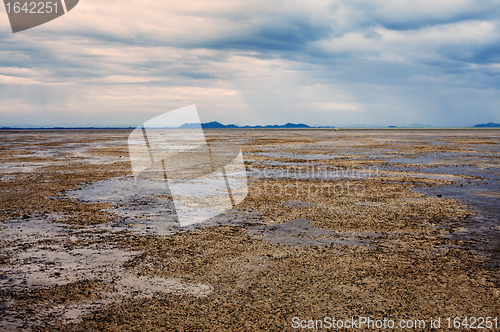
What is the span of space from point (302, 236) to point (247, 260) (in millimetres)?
2078

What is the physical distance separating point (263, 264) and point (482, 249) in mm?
4754

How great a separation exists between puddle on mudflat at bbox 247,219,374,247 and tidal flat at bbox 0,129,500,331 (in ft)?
0.09

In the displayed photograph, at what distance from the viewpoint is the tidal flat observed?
5199mm

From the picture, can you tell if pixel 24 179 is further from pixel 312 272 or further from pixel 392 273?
pixel 392 273

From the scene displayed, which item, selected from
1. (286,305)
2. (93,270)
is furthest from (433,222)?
(93,270)

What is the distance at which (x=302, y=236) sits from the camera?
880 cm

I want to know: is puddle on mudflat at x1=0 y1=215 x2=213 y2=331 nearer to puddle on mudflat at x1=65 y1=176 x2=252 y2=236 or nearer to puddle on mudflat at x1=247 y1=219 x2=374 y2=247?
puddle on mudflat at x1=65 y1=176 x2=252 y2=236

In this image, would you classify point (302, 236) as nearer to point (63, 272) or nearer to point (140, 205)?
point (63, 272)

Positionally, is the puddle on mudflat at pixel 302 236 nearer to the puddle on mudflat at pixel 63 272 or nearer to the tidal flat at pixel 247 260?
the tidal flat at pixel 247 260

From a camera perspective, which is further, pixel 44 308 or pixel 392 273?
pixel 392 273

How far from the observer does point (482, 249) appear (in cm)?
777

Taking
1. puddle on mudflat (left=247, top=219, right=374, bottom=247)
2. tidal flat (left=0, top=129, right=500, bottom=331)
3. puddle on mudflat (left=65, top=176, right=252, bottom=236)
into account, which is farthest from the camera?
puddle on mudflat (left=65, top=176, right=252, bottom=236)

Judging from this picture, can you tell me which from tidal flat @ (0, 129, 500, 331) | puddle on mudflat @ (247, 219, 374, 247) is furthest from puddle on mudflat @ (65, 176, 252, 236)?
puddle on mudflat @ (247, 219, 374, 247)

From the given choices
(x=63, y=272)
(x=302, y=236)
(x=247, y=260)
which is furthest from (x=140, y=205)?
(x=247, y=260)
